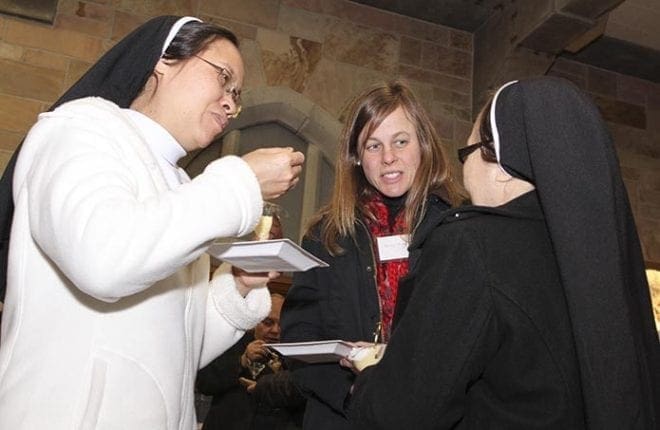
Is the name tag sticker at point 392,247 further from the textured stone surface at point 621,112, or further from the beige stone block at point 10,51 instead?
the textured stone surface at point 621,112

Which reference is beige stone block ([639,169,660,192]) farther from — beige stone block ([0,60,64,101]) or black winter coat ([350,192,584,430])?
black winter coat ([350,192,584,430])

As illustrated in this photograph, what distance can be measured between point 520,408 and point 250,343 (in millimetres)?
2429

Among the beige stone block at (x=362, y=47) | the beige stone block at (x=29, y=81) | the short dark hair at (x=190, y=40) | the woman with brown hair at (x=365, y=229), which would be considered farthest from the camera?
the beige stone block at (x=362, y=47)

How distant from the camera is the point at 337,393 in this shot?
1.87 meters

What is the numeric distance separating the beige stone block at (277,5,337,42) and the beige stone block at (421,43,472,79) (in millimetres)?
920

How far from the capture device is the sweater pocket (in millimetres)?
1163

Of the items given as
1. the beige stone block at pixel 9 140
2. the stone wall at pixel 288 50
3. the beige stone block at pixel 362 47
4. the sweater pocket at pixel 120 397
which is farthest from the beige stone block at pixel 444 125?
the sweater pocket at pixel 120 397

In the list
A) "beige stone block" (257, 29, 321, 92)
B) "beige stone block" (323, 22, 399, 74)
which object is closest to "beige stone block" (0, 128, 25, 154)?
"beige stone block" (257, 29, 321, 92)

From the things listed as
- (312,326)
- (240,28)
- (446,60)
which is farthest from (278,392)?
(446,60)

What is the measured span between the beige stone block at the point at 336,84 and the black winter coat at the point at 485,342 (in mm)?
4150

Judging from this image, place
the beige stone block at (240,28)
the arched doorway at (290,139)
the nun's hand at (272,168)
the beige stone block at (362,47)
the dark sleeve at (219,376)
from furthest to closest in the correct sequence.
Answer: the beige stone block at (362,47) → the arched doorway at (290,139) → the beige stone block at (240,28) → the dark sleeve at (219,376) → the nun's hand at (272,168)

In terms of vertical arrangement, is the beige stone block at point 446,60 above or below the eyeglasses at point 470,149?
above

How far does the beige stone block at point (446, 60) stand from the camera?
18.8 feet

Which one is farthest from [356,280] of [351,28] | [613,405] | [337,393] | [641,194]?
[641,194]
